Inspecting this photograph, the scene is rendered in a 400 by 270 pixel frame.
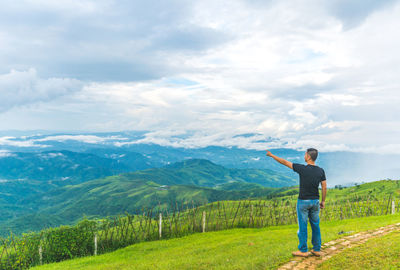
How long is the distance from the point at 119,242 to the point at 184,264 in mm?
14219

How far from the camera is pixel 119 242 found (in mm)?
23766

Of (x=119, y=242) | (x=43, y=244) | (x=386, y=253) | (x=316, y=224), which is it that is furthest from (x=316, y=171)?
(x=43, y=244)

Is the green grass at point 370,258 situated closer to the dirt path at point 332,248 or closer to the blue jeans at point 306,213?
the dirt path at point 332,248

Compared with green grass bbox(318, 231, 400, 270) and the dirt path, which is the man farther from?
green grass bbox(318, 231, 400, 270)

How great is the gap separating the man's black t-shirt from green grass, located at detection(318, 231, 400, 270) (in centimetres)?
243

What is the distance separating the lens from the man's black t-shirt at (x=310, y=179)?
8805 mm

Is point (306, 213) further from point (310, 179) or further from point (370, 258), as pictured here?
point (370, 258)

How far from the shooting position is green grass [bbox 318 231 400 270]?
325 inches

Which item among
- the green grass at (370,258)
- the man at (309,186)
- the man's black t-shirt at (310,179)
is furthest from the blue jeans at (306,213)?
the green grass at (370,258)

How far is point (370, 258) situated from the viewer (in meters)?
8.87

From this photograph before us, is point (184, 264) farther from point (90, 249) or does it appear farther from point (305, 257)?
point (90, 249)

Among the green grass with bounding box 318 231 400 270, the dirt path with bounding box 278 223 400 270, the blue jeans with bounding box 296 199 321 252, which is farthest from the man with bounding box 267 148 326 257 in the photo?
the green grass with bounding box 318 231 400 270

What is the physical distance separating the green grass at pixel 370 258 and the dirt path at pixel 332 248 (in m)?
0.37

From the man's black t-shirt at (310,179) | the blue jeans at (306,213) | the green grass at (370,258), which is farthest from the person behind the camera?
the blue jeans at (306,213)
